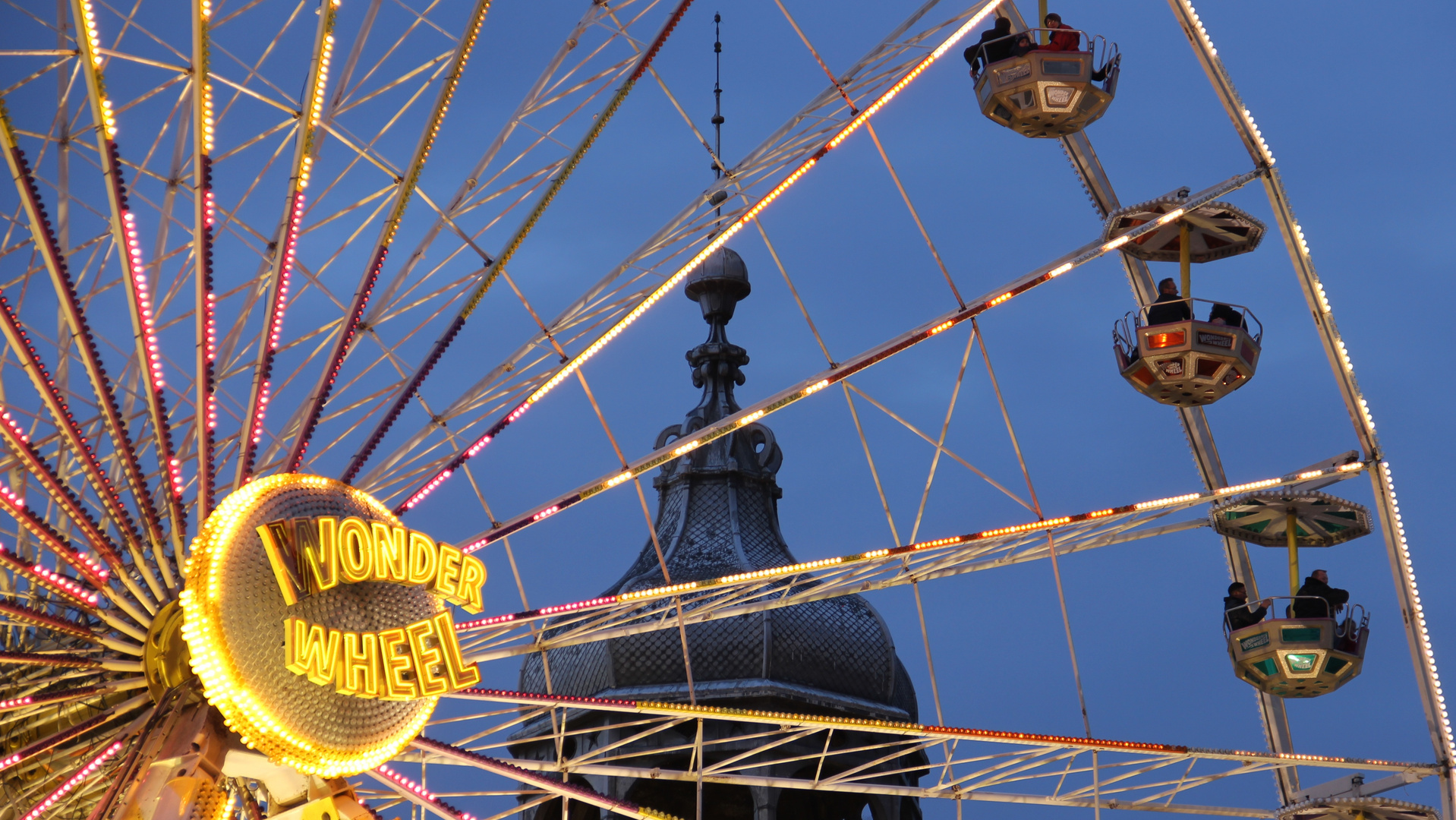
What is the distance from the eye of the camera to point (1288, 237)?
21.2 m

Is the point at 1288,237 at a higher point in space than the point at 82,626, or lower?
higher

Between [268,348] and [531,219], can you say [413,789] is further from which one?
[531,219]

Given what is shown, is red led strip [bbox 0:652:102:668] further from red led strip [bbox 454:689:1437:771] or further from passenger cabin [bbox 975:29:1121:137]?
passenger cabin [bbox 975:29:1121:137]

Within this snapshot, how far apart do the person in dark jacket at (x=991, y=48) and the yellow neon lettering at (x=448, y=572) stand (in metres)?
10.1

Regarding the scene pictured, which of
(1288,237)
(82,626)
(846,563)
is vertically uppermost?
(1288,237)

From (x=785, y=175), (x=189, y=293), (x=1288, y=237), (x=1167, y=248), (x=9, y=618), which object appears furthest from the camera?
(x=189, y=293)

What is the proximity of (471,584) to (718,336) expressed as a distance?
A: 1978cm

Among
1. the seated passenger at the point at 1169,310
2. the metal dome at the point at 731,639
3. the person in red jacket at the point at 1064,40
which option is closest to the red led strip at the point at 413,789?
the metal dome at the point at 731,639

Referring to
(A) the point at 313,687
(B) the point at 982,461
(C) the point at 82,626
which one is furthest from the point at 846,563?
(B) the point at 982,461

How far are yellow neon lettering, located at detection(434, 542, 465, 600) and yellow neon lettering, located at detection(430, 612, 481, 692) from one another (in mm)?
243

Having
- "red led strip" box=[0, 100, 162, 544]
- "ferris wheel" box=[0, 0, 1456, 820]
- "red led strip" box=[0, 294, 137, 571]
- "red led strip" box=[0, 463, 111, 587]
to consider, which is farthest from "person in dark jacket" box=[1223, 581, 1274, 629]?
"red led strip" box=[0, 463, 111, 587]

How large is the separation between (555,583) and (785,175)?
7394 cm

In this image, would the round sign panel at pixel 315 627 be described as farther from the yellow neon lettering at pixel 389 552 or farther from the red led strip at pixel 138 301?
the red led strip at pixel 138 301

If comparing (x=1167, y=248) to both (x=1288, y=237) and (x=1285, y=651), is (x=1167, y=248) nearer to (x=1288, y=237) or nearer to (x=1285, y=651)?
(x=1288, y=237)
